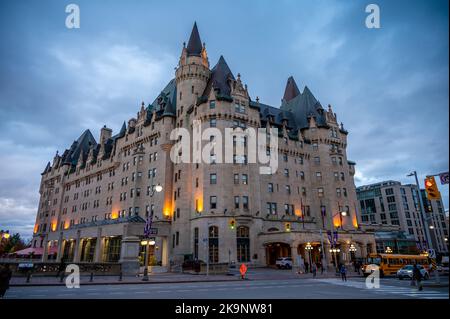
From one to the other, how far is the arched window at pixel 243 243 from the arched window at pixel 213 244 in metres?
3.25

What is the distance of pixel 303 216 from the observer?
58.7 meters

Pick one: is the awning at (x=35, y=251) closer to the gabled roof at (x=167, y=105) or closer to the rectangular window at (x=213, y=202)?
the gabled roof at (x=167, y=105)

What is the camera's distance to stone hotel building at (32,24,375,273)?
4806 cm

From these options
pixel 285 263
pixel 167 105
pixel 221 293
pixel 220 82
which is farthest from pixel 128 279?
pixel 167 105

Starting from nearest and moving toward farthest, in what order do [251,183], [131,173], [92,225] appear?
1. [251,183]
2. [92,225]
3. [131,173]

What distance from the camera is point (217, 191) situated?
48500mm

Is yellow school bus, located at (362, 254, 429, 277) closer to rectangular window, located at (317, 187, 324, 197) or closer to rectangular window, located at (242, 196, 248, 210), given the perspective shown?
rectangular window, located at (242, 196, 248, 210)

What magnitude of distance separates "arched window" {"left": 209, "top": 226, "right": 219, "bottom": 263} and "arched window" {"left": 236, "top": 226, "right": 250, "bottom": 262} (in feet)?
10.6

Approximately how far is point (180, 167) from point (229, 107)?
13.7m

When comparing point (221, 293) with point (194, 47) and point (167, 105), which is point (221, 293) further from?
point (194, 47)

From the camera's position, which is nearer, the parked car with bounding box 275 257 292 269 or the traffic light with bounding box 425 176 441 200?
the traffic light with bounding box 425 176 441 200

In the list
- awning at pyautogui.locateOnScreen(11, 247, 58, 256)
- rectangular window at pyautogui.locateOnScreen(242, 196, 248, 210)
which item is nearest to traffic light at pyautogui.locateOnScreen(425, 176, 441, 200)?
rectangular window at pyautogui.locateOnScreen(242, 196, 248, 210)
